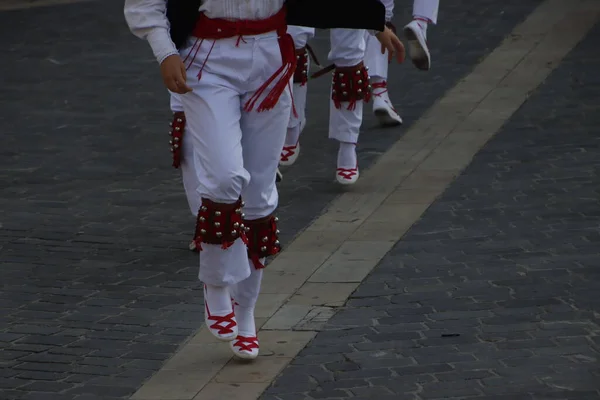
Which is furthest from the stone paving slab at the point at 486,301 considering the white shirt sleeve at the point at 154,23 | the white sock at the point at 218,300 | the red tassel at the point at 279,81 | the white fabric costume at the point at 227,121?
the white shirt sleeve at the point at 154,23

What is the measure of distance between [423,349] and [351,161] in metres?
3.00

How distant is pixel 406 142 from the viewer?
9.63 meters

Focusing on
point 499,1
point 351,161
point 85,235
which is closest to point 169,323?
point 85,235

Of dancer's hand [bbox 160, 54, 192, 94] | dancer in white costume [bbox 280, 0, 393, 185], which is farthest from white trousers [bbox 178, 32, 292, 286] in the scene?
dancer in white costume [bbox 280, 0, 393, 185]

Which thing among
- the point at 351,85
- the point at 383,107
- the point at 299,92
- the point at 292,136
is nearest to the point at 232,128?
the point at 351,85

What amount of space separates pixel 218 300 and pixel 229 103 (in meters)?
0.78

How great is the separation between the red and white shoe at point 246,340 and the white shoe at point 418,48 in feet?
9.95

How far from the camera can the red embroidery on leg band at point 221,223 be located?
532 cm

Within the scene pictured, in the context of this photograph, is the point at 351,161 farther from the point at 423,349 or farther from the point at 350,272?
the point at 423,349

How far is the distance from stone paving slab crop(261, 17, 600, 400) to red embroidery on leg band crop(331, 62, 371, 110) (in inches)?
30.1

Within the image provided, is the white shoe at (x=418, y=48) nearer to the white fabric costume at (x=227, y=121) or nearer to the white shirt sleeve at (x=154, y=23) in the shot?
the white fabric costume at (x=227, y=121)

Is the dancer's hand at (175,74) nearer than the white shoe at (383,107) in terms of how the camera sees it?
Yes

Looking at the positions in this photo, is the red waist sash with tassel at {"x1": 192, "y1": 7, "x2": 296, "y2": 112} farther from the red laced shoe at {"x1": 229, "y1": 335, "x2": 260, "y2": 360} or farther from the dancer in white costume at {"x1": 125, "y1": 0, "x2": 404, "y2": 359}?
the red laced shoe at {"x1": 229, "y1": 335, "x2": 260, "y2": 360}

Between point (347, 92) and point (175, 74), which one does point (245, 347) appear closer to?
point (175, 74)
